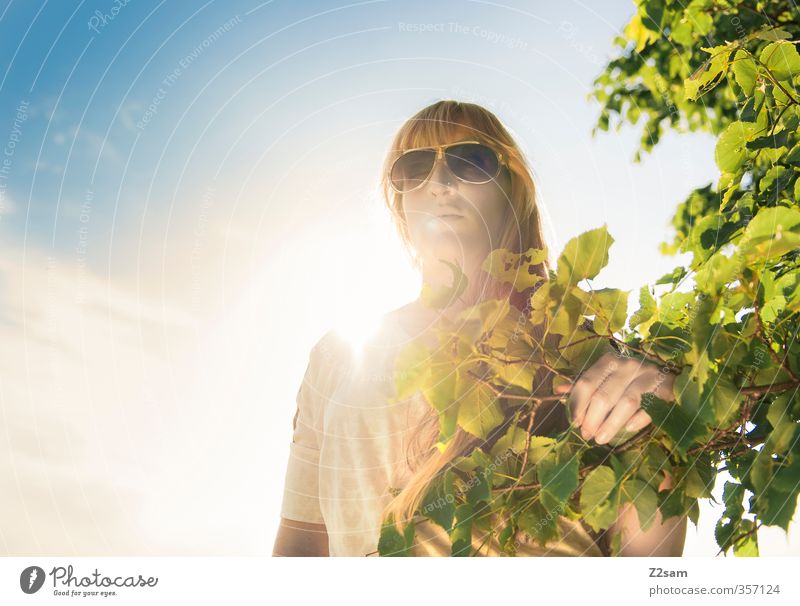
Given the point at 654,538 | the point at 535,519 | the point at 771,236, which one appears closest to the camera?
the point at 771,236

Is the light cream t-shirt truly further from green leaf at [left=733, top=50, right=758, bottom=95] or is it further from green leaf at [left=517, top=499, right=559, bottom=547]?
green leaf at [left=733, top=50, right=758, bottom=95]

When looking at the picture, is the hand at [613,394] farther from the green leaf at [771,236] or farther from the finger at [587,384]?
the green leaf at [771,236]

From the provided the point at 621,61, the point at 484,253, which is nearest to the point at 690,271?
the point at 484,253

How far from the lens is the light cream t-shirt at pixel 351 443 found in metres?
0.95

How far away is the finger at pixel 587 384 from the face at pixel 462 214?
17.6 inches

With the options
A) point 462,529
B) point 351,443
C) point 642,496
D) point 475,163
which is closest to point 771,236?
point 642,496

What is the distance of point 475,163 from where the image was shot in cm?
99

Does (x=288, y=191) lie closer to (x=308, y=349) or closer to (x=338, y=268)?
(x=338, y=268)

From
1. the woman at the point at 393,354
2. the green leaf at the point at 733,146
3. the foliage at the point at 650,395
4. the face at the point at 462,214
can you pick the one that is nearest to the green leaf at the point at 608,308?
the foliage at the point at 650,395

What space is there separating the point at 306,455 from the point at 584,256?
689mm

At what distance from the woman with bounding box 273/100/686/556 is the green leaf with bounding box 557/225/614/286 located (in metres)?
0.35

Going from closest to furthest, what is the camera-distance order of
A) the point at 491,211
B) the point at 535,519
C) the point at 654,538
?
the point at 535,519 → the point at 654,538 → the point at 491,211

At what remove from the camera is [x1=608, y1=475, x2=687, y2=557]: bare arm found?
2.57 feet

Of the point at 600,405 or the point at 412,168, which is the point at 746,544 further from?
the point at 412,168
